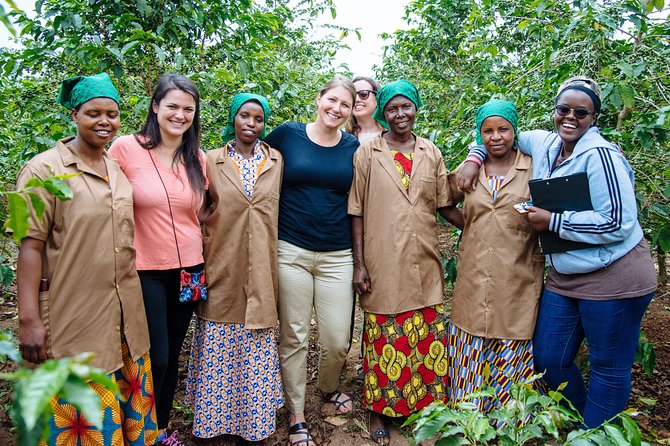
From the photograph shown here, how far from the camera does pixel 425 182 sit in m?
2.93

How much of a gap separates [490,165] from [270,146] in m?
1.35

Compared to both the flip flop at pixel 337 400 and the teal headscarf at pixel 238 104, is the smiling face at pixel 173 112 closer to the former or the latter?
the teal headscarf at pixel 238 104

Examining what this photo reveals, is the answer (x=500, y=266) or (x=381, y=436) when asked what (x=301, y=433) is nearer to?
(x=381, y=436)

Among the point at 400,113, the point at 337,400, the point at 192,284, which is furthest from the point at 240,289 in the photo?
the point at 400,113

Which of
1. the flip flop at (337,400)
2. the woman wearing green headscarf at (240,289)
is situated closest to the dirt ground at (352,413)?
the flip flop at (337,400)

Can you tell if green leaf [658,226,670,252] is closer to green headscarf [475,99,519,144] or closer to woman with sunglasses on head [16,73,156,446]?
green headscarf [475,99,519,144]

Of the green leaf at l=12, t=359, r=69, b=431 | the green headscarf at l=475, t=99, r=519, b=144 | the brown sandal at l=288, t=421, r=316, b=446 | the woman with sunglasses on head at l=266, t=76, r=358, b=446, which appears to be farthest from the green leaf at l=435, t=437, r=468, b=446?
the green headscarf at l=475, t=99, r=519, b=144

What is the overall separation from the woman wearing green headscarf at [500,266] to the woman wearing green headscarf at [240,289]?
46.2 inches

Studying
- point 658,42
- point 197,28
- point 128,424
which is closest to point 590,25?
point 658,42

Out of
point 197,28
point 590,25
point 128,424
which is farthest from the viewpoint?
point 197,28

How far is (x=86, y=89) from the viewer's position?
2.17 metres

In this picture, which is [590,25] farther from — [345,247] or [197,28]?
[197,28]

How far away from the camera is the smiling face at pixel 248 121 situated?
2793mm

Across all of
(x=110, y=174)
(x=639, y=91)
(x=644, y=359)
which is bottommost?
(x=644, y=359)
